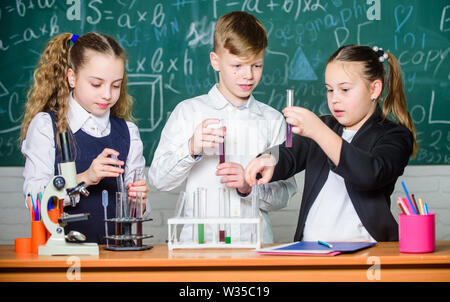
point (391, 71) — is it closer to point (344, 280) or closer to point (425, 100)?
point (344, 280)

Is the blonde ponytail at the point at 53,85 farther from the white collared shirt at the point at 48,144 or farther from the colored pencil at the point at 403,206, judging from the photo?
the colored pencil at the point at 403,206

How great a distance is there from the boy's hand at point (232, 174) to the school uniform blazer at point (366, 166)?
0.15 m

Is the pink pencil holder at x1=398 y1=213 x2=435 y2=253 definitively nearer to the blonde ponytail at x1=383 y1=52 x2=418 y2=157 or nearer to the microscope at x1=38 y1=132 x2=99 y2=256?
the blonde ponytail at x1=383 y1=52 x2=418 y2=157

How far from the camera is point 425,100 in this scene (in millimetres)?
3281

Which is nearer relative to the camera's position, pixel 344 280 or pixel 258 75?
pixel 344 280

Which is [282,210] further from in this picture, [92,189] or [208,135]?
[208,135]

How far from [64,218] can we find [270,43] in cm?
199

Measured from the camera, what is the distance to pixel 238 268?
145 centimetres

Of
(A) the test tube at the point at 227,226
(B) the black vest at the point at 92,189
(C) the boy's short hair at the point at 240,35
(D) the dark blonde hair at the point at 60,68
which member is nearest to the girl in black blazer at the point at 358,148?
(A) the test tube at the point at 227,226

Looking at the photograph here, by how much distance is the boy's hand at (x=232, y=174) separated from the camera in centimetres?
181

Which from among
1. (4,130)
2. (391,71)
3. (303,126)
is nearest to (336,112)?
(391,71)

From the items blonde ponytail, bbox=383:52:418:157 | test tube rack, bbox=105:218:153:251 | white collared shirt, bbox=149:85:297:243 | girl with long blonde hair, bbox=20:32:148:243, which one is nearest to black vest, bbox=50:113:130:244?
girl with long blonde hair, bbox=20:32:148:243

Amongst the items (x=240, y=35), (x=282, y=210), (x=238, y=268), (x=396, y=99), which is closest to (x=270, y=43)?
(x=282, y=210)

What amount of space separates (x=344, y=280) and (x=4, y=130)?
2492 mm
